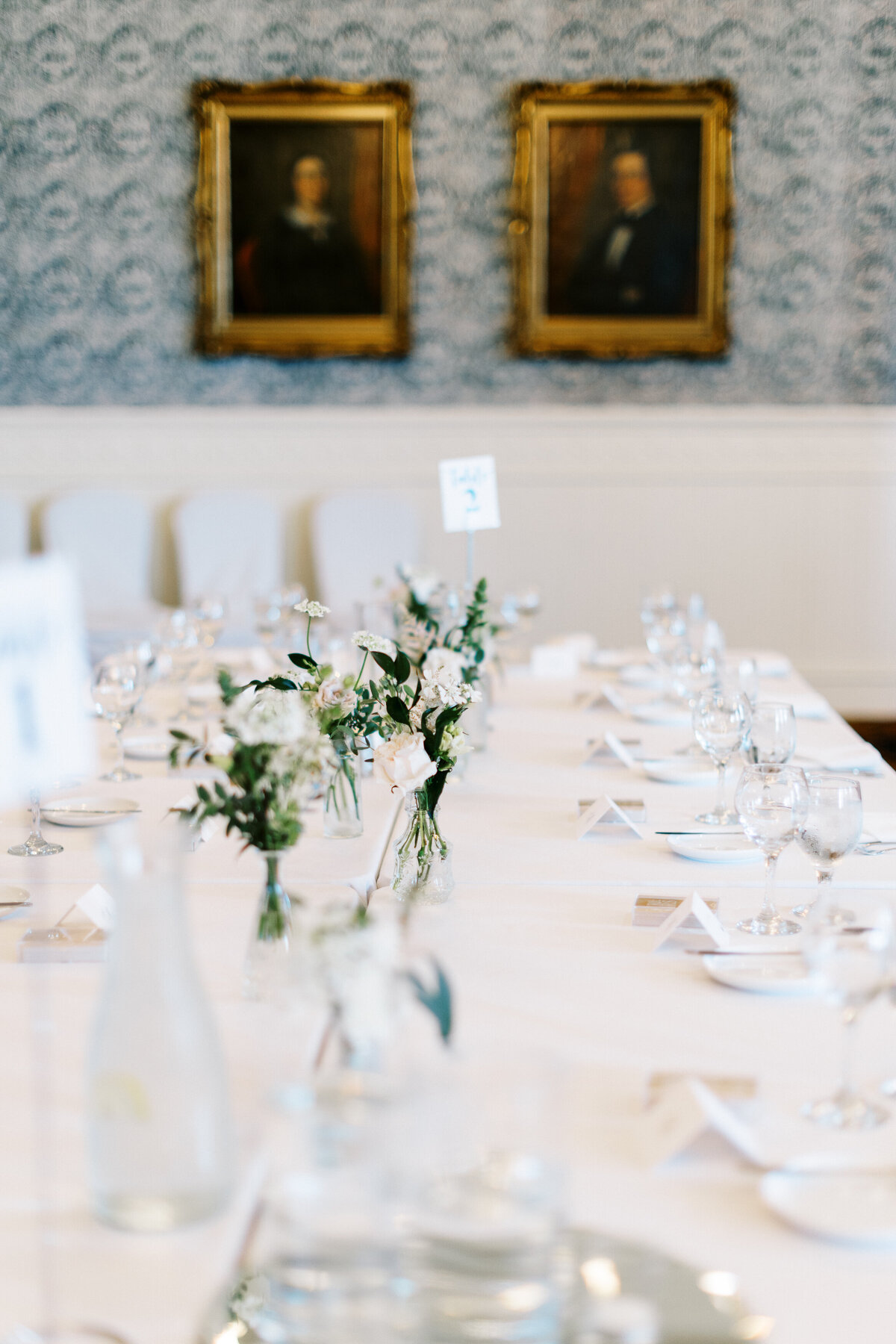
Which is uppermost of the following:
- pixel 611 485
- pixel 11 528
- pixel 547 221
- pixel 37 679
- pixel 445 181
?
pixel 445 181

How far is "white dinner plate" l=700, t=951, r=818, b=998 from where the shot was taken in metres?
1.36

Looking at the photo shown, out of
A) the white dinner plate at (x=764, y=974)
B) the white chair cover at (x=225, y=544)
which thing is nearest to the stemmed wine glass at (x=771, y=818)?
the white dinner plate at (x=764, y=974)

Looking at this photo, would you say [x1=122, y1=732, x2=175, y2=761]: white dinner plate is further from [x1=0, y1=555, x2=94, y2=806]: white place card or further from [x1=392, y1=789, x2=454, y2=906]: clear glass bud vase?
[x1=0, y1=555, x2=94, y2=806]: white place card

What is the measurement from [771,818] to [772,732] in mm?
464

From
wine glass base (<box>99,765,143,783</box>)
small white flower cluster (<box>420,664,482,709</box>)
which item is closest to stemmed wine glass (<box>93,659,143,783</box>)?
wine glass base (<box>99,765,143,783</box>)

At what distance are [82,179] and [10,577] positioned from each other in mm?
5209

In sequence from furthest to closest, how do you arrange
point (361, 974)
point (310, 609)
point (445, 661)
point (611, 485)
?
point (611, 485) < point (445, 661) < point (310, 609) < point (361, 974)

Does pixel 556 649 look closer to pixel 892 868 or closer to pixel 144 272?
pixel 892 868

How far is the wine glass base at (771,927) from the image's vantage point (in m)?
1.54

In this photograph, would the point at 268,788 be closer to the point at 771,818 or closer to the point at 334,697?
the point at 334,697

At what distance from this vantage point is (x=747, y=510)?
228 inches

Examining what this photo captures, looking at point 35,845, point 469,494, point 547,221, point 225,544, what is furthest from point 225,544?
point 35,845

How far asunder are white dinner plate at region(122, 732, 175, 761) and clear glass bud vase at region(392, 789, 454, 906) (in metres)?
1.00

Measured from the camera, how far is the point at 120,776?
7.98ft
